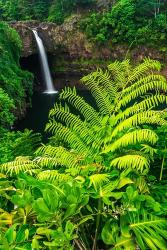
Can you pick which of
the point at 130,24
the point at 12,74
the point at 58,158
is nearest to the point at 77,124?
the point at 58,158

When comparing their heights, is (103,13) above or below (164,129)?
above

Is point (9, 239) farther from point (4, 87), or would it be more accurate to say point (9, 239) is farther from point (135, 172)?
point (4, 87)

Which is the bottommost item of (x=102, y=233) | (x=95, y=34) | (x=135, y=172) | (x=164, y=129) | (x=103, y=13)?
(x=102, y=233)

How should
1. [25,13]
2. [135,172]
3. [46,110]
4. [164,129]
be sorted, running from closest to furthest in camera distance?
[135,172], [164,129], [46,110], [25,13]

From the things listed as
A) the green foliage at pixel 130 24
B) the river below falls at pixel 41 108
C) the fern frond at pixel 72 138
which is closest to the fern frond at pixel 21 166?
the fern frond at pixel 72 138

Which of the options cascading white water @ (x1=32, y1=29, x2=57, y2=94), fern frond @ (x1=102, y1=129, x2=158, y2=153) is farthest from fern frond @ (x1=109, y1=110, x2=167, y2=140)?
cascading white water @ (x1=32, y1=29, x2=57, y2=94)

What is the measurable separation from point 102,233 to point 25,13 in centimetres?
3454

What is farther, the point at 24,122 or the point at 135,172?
the point at 24,122

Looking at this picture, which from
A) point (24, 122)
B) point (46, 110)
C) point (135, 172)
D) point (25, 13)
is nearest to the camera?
point (135, 172)

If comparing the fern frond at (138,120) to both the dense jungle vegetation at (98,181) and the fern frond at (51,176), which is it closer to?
the dense jungle vegetation at (98,181)

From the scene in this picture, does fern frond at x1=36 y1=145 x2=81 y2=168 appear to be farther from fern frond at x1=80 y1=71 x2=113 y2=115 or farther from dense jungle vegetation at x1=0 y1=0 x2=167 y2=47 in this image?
dense jungle vegetation at x1=0 y1=0 x2=167 y2=47

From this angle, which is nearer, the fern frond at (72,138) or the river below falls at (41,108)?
the fern frond at (72,138)

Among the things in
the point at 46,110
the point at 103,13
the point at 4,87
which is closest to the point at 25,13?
the point at 103,13

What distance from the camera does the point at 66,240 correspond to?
4.59 feet
